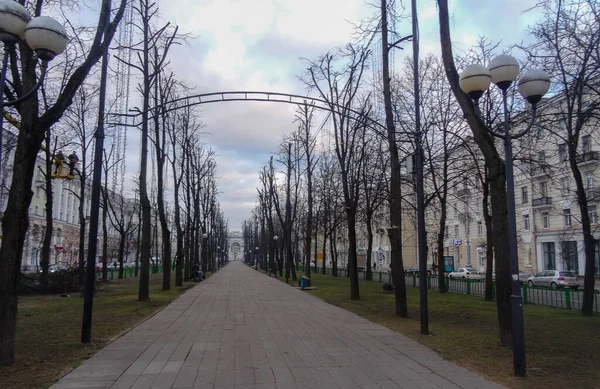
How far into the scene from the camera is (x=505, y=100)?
295 inches

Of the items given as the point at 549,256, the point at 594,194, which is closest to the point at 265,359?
the point at 594,194

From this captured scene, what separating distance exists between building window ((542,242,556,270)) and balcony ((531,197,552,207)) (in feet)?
13.3

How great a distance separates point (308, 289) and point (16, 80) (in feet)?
67.3

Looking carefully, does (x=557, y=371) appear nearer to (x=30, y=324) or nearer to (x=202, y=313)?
(x=202, y=313)

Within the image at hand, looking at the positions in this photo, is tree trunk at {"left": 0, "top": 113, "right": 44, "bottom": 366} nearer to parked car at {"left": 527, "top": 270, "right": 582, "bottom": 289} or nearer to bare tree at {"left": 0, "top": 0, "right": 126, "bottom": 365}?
bare tree at {"left": 0, "top": 0, "right": 126, "bottom": 365}

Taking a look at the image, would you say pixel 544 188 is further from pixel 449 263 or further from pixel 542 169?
pixel 542 169

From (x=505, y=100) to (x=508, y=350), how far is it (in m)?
4.59

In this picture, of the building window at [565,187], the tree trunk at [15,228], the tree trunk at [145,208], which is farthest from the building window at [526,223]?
the tree trunk at [15,228]

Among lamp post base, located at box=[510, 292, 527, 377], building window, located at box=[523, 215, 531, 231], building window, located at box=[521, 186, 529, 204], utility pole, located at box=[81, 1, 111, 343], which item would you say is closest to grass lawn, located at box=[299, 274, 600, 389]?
lamp post base, located at box=[510, 292, 527, 377]

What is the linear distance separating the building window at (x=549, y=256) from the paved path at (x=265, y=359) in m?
42.1

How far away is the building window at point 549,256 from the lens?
47344 millimetres

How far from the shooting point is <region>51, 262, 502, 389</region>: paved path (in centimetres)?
641

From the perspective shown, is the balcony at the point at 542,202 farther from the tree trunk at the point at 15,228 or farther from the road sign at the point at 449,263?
the tree trunk at the point at 15,228

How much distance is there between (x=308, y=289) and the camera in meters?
27.0
